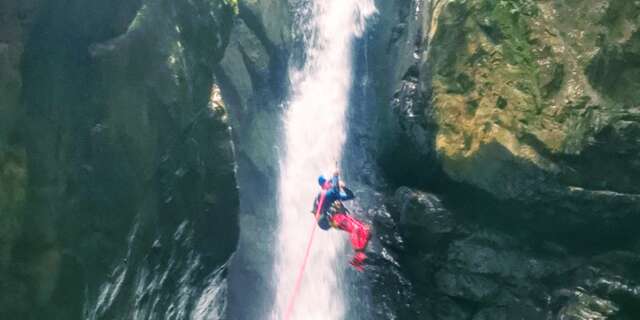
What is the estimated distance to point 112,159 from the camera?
770 cm

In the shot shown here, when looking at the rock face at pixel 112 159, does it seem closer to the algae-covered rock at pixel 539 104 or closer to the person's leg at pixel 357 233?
the person's leg at pixel 357 233

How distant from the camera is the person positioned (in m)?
10.1

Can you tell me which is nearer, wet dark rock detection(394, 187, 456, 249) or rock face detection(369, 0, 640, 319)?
rock face detection(369, 0, 640, 319)

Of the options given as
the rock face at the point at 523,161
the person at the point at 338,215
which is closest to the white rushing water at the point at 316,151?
the rock face at the point at 523,161

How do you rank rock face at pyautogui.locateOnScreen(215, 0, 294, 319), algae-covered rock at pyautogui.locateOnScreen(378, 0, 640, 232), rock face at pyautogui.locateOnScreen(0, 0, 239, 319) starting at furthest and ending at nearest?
1. rock face at pyautogui.locateOnScreen(215, 0, 294, 319)
2. algae-covered rock at pyautogui.locateOnScreen(378, 0, 640, 232)
3. rock face at pyautogui.locateOnScreen(0, 0, 239, 319)

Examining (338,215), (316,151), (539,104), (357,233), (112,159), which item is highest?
(539,104)

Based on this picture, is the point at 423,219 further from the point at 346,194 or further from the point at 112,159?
the point at 112,159

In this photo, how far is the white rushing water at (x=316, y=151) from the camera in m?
13.8

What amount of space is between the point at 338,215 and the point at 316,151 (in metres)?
5.69

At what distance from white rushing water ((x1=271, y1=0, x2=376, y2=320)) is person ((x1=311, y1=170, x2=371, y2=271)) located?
370 centimetres

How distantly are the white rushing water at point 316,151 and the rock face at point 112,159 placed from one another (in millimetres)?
3578

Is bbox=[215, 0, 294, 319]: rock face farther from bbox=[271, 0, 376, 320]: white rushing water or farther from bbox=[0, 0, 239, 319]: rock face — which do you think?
bbox=[0, 0, 239, 319]: rock face

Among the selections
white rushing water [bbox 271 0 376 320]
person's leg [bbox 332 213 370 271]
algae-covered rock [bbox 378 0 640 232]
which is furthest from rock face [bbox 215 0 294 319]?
algae-covered rock [bbox 378 0 640 232]

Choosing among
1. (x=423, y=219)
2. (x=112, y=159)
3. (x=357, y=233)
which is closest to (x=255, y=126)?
(x=357, y=233)
